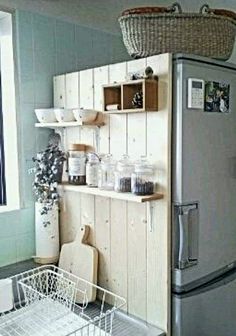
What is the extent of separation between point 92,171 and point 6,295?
69 centimetres

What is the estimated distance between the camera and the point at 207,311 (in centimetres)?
181

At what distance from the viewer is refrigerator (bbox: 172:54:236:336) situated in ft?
5.23

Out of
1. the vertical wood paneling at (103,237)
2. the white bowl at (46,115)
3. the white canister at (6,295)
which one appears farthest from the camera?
the white bowl at (46,115)

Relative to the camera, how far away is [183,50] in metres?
1.65

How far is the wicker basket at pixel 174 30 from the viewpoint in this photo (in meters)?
1.62

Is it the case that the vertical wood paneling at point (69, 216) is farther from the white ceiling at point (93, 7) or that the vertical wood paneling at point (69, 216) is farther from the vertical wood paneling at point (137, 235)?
the white ceiling at point (93, 7)

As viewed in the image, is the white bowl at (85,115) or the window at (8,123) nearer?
the white bowl at (85,115)

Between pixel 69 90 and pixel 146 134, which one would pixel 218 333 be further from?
pixel 69 90

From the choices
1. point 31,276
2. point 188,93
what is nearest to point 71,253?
point 31,276

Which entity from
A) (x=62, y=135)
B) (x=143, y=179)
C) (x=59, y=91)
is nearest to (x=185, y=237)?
(x=143, y=179)

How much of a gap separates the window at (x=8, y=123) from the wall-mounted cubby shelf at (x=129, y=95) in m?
0.59

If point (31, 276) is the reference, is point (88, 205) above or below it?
above

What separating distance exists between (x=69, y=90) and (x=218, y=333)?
1428mm

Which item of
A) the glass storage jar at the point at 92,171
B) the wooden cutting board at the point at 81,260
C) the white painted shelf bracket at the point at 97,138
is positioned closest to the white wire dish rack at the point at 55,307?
the wooden cutting board at the point at 81,260
